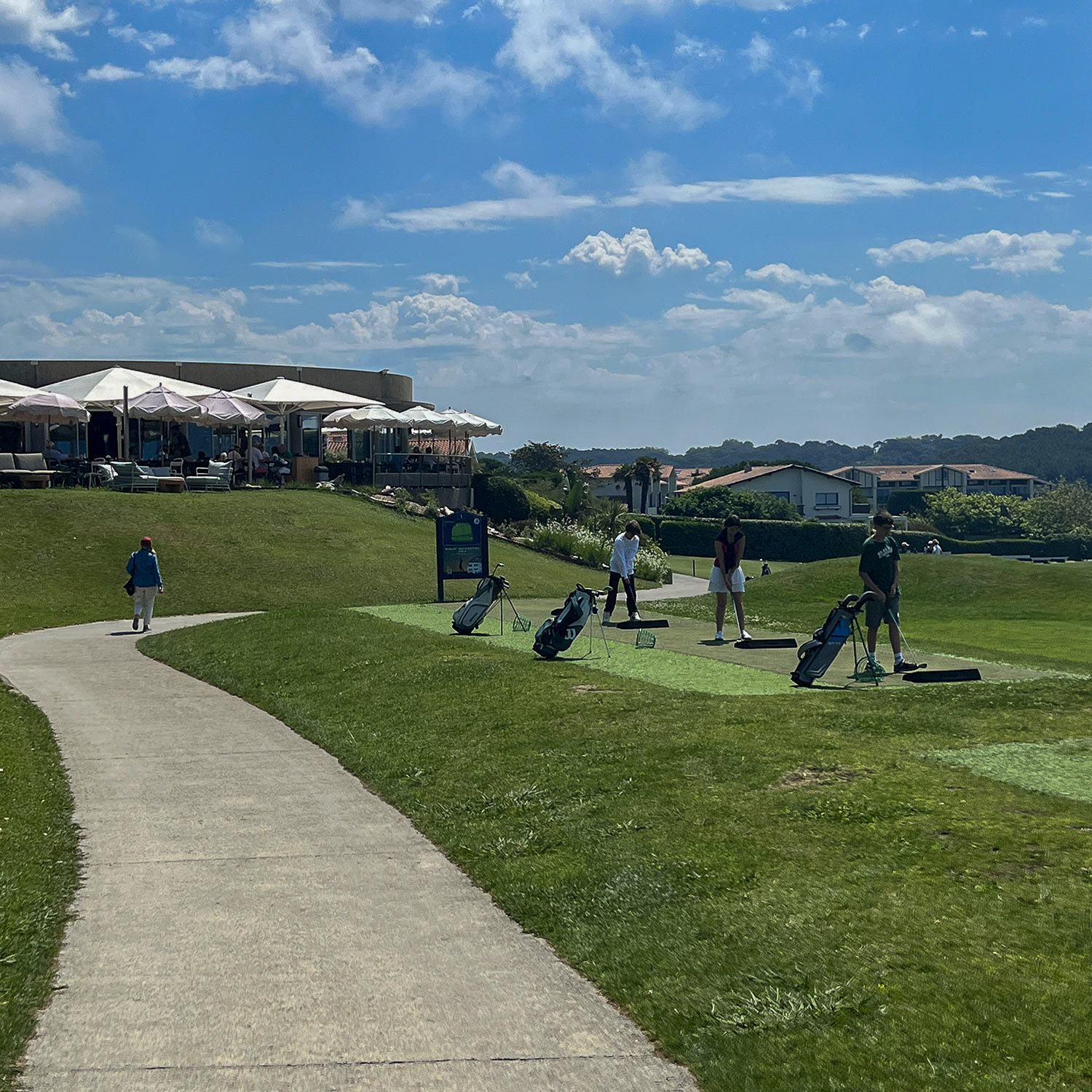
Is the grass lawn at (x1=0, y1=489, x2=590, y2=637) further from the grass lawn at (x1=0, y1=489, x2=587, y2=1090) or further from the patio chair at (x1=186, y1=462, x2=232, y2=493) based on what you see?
the patio chair at (x1=186, y1=462, x2=232, y2=493)

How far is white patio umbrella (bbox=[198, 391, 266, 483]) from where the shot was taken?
40000 mm

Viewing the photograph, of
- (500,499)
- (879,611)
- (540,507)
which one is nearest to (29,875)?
(879,611)

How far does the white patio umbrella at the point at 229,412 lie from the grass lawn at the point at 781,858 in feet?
93.2

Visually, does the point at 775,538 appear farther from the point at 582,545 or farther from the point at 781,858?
the point at 781,858

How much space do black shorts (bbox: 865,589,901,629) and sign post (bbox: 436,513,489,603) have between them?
35.7ft

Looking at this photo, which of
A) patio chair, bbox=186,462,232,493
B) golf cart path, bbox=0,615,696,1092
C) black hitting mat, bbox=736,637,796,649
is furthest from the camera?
patio chair, bbox=186,462,232,493

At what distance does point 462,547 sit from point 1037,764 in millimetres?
16005

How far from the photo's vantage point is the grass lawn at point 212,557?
27422 millimetres

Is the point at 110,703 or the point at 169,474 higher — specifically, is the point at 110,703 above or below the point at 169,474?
below

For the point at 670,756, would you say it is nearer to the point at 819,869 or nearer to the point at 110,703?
the point at 819,869

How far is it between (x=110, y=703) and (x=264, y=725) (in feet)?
8.56

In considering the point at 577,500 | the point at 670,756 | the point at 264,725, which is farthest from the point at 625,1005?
the point at 577,500

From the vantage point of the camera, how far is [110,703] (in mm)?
14266

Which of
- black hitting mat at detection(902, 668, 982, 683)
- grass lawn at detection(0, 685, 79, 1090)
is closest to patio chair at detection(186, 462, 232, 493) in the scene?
grass lawn at detection(0, 685, 79, 1090)
